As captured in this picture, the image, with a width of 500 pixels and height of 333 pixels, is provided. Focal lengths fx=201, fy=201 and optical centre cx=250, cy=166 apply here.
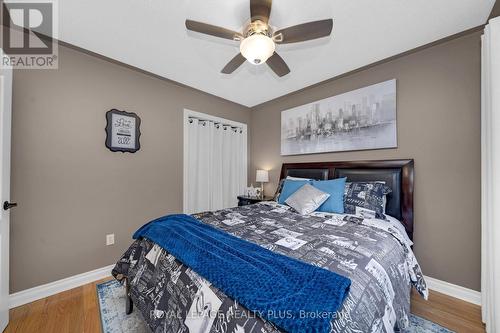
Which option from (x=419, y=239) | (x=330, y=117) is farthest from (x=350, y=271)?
(x=330, y=117)

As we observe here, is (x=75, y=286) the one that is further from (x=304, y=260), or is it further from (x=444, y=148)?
(x=444, y=148)

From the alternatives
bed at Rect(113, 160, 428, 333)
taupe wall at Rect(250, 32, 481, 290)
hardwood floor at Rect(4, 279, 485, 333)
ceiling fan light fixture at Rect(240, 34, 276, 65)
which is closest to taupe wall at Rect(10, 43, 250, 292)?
hardwood floor at Rect(4, 279, 485, 333)

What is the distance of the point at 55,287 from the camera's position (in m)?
2.03

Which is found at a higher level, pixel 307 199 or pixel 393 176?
pixel 393 176

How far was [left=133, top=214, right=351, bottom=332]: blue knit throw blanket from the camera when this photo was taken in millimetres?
729

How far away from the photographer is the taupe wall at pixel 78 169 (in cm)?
193

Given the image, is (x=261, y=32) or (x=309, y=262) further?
(x=261, y=32)

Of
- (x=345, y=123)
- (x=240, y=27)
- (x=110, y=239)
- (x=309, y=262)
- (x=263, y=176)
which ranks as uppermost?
(x=240, y=27)

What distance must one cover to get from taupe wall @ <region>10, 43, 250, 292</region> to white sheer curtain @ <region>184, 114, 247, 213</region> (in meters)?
0.39

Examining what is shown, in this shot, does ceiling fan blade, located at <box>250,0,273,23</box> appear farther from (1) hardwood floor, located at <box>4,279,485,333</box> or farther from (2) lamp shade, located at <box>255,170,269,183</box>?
(1) hardwood floor, located at <box>4,279,485,333</box>

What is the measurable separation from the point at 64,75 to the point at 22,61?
31 cm

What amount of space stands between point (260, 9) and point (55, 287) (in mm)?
3167

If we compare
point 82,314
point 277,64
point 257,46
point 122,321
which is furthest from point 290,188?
point 82,314

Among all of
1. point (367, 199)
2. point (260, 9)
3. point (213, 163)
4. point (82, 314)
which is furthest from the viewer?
point (213, 163)
